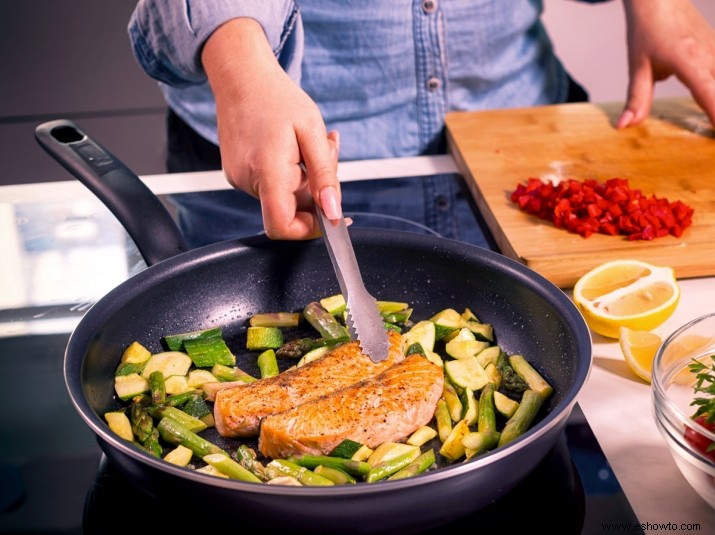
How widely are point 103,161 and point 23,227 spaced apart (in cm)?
45

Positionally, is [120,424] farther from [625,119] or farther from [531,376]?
[625,119]

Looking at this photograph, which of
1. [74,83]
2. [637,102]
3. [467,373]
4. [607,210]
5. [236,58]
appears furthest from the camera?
[74,83]

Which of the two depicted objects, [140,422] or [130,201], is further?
[130,201]

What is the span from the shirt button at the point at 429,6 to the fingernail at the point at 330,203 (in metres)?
0.94

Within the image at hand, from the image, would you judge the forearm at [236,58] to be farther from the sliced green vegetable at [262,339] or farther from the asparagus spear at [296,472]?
the asparagus spear at [296,472]

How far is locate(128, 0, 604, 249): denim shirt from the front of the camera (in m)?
2.15

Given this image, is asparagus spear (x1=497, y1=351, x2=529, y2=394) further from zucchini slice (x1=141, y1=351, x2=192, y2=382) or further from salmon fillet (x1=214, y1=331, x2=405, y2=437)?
zucchini slice (x1=141, y1=351, x2=192, y2=382)

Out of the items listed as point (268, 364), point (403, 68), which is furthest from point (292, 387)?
point (403, 68)

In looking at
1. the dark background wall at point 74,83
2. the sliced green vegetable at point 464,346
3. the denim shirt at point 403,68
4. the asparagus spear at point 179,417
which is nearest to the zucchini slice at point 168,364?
the asparagus spear at point 179,417

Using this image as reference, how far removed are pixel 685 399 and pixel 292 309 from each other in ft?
2.36

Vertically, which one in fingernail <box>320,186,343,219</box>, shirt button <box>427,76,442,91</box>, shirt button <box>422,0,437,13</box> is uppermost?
shirt button <box>422,0,437,13</box>

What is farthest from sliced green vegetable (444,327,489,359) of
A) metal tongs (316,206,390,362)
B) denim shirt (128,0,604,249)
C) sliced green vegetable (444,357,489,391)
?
denim shirt (128,0,604,249)

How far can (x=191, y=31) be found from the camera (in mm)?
1696

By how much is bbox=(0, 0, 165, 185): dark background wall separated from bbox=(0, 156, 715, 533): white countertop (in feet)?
6.12
